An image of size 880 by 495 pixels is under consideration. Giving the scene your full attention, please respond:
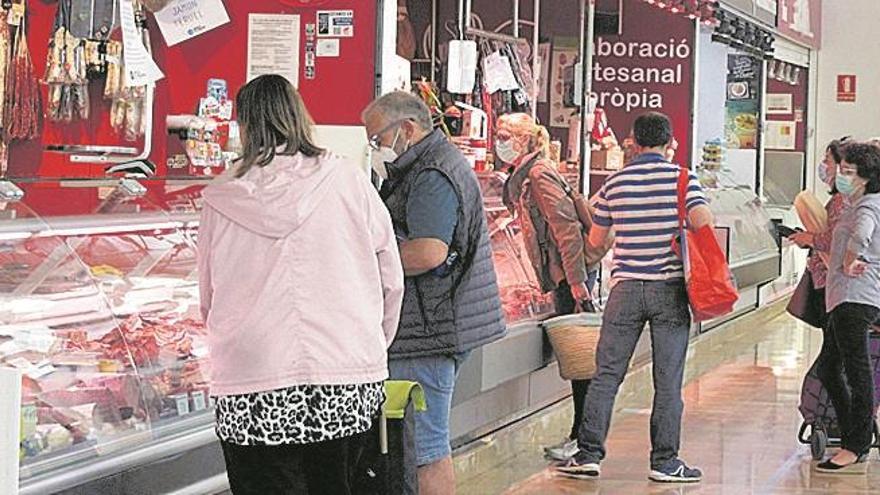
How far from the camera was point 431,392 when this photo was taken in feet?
18.2

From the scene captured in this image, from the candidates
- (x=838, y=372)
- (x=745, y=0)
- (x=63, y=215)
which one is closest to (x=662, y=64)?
(x=745, y=0)

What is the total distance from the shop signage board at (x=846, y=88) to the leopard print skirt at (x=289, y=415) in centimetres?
1689

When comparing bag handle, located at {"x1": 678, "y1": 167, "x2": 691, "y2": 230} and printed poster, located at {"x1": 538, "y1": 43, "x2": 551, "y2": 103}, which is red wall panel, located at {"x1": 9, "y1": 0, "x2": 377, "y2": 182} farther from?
printed poster, located at {"x1": 538, "y1": 43, "x2": 551, "y2": 103}

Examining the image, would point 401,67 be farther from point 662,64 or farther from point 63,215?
point 662,64

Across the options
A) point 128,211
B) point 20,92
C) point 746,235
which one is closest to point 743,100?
point 746,235

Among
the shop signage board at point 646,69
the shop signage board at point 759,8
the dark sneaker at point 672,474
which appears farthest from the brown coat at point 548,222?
the shop signage board at point 759,8

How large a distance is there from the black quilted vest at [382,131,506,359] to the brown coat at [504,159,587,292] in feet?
8.81

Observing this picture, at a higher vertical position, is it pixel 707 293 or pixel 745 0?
pixel 745 0

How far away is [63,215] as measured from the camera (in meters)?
5.05

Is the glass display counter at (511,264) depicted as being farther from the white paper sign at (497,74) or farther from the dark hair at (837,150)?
the dark hair at (837,150)

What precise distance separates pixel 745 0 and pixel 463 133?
634 cm

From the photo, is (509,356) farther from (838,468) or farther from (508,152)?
(838,468)

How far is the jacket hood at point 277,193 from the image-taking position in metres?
4.15

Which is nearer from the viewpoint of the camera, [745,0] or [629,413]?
[629,413]
